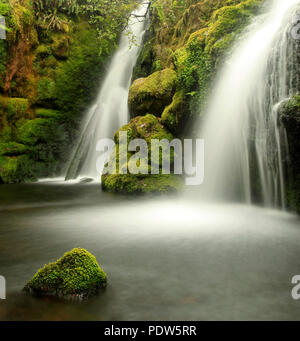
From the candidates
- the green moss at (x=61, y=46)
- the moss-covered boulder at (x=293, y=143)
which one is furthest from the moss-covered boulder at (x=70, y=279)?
the green moss at (x=61, y=46)

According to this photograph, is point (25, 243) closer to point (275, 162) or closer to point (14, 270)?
point (14, 270)

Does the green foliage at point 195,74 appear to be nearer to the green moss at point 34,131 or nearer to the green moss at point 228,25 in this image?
the green moss at point 228,25

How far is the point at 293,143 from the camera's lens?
5.36m

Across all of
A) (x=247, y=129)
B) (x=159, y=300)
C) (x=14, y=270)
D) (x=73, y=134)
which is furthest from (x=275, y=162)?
(x=73, y=134)

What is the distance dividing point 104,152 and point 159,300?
10151 millimetres

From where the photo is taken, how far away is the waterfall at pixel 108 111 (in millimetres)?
12055

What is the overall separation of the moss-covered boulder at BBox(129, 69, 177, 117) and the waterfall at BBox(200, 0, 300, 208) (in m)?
1.99

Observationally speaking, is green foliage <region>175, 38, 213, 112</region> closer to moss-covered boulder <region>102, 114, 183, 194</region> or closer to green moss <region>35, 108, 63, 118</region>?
moss-covered boulder <region>102, 114, 183, 194</region>

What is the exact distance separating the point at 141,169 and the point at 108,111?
18.8ft

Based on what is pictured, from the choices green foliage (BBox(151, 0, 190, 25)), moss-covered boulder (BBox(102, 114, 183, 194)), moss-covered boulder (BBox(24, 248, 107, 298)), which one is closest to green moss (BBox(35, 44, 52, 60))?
green foliage (BBox(151, 0, 190, 25))

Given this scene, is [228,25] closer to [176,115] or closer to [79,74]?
[176,115]

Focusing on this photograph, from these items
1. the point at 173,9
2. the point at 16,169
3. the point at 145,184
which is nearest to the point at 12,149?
the point at 16,169

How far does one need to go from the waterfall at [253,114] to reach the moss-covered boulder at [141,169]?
1.10m

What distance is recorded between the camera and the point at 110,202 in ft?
23.1
